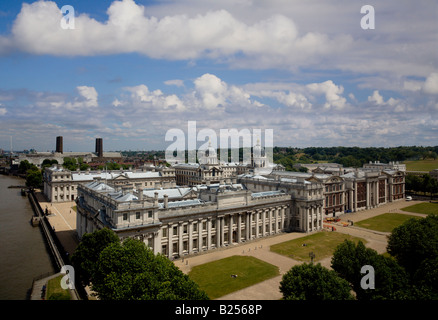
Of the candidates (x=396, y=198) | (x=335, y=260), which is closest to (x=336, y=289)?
(x=335, y=260)

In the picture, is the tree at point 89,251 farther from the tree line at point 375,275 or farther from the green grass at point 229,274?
the tree line at point 375,275

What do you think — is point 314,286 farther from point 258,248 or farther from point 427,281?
point 258,248

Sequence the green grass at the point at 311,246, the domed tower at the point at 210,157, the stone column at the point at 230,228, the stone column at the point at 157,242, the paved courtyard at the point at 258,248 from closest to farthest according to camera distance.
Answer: the paved courtyard at the point at 258,248, the stone column at the point at 157,242, the green grass at the point at 311,246, the stone column at the point at 230,228, the domed tower at the point at 210,157

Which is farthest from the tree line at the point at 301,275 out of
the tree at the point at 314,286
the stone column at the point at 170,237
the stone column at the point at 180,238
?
the stone column at the point at 180,238

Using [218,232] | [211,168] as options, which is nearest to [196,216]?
[218,232]

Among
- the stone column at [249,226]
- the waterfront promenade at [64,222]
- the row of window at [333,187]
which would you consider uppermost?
the row of window at [333,187]

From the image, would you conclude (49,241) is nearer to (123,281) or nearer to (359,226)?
(123,281)
